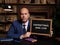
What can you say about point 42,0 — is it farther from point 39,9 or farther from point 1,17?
point 1,17

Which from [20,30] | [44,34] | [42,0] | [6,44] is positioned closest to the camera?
[6,44]

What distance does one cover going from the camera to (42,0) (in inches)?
182

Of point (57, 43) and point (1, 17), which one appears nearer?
point (57, 43)

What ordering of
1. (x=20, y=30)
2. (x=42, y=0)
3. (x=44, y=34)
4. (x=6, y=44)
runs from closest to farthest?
(x=6, y=44) → (x=44, y=34) → (x=20, y=30) → (x=42, y=0)

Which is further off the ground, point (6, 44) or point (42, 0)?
point (42, 0)

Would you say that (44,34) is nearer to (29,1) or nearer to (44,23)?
(44,23)

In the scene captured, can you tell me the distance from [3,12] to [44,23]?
2.20 meters

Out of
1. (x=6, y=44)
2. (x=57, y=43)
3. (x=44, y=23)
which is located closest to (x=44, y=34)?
(x=44, y=23)

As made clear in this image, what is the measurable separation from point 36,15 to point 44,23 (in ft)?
6.93

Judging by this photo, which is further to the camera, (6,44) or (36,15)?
(36,15)

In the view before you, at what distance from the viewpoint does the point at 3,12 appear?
182 inches

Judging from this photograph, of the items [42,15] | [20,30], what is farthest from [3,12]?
[20,30]

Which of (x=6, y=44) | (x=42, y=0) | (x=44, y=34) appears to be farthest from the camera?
(x=42, y=0)

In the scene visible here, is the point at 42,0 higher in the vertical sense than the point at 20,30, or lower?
higher
